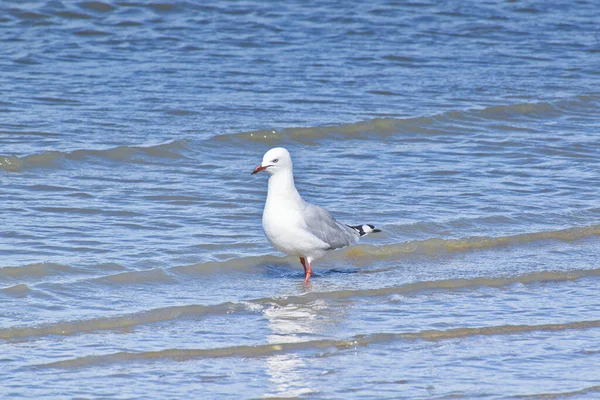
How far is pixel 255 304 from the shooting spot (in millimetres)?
7254

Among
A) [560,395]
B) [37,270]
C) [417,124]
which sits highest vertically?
[417,124]

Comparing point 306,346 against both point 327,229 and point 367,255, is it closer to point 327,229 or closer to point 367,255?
point 327,229

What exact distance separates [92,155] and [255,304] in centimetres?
445

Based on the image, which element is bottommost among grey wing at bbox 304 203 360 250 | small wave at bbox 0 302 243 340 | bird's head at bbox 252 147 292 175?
small wave at bbox 0 302 243 340

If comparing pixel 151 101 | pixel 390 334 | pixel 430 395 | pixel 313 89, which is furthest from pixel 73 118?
pixel 430 395

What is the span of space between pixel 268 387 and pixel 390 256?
10.3 ft

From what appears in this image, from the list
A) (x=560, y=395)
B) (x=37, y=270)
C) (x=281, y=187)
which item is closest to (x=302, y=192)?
(x=281, y=187)

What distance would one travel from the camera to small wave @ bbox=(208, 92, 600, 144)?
489 inches

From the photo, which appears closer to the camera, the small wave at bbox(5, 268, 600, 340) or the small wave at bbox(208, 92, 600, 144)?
the small wave at bbox(5, 268, 600, 340)

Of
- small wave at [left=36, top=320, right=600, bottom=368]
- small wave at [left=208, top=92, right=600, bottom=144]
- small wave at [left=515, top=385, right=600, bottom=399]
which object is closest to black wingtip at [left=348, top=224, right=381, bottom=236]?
small wave at [left=36, top=320, right=600, bottom=368]

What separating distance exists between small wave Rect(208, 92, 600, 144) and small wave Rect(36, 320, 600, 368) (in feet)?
19.4

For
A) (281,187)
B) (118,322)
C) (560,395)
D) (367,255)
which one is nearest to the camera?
(560,395)

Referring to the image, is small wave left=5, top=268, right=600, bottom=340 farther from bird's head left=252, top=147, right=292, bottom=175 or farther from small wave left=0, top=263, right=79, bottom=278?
small wave left=0, top=263, right=79, bottom=278

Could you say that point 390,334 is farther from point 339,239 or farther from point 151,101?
point 151,101
